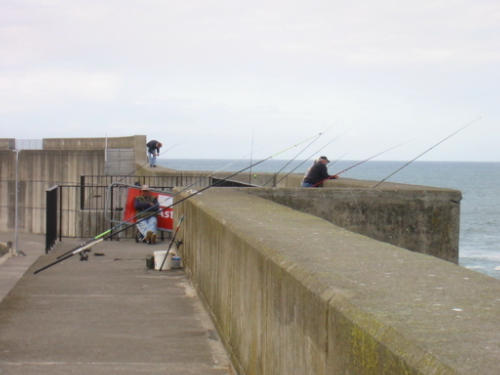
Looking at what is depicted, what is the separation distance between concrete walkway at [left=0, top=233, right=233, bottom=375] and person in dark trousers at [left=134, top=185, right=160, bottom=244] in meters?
3.91

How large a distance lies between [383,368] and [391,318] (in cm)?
22

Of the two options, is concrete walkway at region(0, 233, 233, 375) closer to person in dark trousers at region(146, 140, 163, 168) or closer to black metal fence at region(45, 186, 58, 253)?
black metal fence at region(45, 186, 58, 253)

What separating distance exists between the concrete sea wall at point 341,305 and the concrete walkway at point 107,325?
0.43m

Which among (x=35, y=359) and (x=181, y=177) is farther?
(x=181, y=177)

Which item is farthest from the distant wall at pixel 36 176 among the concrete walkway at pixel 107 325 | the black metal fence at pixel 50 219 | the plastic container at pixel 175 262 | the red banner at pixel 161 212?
the concrete walkway at pixel 107 325

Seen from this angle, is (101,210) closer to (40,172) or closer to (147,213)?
(147,213)

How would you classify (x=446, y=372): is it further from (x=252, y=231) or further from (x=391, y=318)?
(x=252, y=231)

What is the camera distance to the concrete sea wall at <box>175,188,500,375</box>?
7.20 ft

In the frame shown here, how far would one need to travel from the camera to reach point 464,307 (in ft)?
8.49

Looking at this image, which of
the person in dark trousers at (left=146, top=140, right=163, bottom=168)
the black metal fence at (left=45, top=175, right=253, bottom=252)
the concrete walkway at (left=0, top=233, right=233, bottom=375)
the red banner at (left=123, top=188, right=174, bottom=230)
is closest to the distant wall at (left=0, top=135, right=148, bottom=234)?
the person in dark trousers at (left=146, top=140, right=163, bottom=168)

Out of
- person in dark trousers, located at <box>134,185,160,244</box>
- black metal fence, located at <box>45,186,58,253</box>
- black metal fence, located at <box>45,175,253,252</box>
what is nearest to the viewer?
black metal fence, located at <box>45,186,58,253</box>

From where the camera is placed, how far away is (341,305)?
2.73 meters

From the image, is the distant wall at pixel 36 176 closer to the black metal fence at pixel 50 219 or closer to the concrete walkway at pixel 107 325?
the black metal fence at pixel 50 219

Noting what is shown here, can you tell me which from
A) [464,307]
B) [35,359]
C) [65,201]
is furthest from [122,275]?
[65,201]
